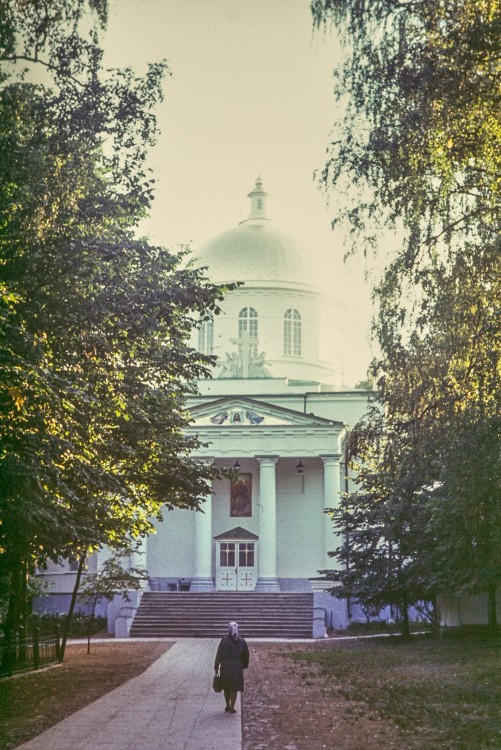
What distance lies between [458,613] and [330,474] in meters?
12.2

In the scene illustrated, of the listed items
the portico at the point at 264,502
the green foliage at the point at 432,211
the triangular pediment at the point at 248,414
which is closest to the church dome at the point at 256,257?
the triangular pediment at the point at 248,414

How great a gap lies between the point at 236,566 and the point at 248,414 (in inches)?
274

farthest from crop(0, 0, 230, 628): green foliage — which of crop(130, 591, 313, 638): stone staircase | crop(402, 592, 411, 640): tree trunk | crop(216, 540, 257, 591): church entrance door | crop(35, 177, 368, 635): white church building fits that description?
crop(216, 540, 257, 591): church entrance door

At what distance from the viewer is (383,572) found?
35.5 metres

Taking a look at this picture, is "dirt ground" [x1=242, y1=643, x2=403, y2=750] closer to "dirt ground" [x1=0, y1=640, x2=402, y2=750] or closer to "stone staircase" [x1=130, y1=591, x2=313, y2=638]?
"dirt ground" [x1=0, y1=640, x2=402, y2=750]

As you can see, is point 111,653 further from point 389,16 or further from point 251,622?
point 389,16

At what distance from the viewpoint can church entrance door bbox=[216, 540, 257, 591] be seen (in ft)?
164

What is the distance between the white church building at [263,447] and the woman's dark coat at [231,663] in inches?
916

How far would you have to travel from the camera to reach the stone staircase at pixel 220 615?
131 ft

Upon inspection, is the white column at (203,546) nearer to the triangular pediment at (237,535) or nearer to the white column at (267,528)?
the triangular pediment at (237,535)

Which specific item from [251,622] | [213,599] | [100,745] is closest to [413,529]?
[251,622]

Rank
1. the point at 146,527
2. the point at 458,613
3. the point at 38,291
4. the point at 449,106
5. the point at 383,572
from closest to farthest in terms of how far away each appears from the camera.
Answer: the point at 449,106, the point at 38,291, the point at 146,527, the point at 383,572, the point at 458,613

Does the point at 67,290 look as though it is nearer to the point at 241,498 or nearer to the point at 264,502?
the point at 264,502

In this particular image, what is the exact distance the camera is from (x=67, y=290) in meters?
18.7
